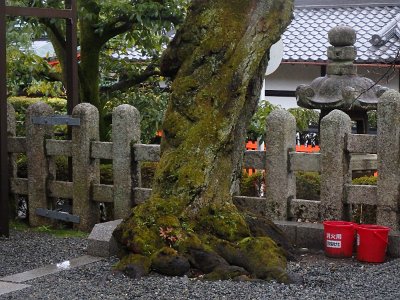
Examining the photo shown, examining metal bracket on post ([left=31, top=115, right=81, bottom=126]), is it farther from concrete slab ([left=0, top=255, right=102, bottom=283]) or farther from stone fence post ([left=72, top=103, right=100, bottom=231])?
concrete slab ([left=0, top=255, right=102, bottom=283])

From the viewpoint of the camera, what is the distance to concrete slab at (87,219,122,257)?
298 inches

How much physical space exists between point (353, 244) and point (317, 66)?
38.1 ft

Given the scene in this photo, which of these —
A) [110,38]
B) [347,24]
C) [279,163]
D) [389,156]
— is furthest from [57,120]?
[347,24]

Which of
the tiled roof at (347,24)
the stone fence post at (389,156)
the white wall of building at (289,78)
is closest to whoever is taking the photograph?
the stone fence post at (389,156)

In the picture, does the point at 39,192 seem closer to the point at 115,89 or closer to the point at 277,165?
the point at 115,89

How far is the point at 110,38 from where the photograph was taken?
11.4 metres

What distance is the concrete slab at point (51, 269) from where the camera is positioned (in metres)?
6.95

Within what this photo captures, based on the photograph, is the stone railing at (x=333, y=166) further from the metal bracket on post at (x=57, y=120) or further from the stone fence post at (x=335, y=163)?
the metal bracket on post at (x=57, y=120)

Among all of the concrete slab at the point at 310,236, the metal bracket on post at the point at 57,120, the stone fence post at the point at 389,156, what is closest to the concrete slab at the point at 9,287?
the concrete slab at the point at 310,236

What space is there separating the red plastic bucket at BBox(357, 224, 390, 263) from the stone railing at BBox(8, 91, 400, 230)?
0.49m

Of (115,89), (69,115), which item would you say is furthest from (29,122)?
(115,89)

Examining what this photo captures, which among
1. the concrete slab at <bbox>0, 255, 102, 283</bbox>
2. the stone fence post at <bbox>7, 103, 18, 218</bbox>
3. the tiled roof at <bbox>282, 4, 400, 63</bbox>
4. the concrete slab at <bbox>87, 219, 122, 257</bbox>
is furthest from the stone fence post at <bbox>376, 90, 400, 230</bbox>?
the tiled roof at <bbox>282, 4, 400, 63</bbox>

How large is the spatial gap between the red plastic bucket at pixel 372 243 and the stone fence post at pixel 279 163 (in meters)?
1.11

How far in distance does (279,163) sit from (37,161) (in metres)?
3.17
